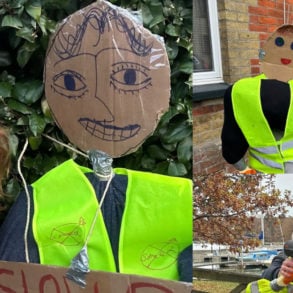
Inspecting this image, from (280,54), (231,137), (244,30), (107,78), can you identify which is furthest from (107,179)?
(244,30)

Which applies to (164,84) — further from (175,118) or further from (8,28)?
(8,28)

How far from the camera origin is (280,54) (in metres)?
1.16

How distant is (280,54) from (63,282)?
664 millimetres

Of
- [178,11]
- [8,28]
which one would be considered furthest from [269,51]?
[8,28]

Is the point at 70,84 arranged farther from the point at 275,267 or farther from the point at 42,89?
the point at 275,267

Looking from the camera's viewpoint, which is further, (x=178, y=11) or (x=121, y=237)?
(x=178, y=11)

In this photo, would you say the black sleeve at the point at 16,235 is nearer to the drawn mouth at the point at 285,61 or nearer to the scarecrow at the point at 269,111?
the scarecrow at the point at 269,111

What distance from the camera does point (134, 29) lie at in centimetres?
106

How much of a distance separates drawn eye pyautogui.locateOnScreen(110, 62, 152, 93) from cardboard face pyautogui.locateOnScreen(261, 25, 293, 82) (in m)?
0.30

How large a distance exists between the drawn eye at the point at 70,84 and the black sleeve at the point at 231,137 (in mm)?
351

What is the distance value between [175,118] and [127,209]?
0.83 ft

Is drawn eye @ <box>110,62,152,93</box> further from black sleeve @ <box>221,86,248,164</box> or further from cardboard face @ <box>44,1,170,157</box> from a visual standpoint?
black sleeve @ <box>221,86,248,164</box>

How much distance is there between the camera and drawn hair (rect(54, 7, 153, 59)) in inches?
41.4

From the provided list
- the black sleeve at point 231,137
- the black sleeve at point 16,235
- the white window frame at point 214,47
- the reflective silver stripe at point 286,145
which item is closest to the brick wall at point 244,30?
the white window frame at point 214,47
